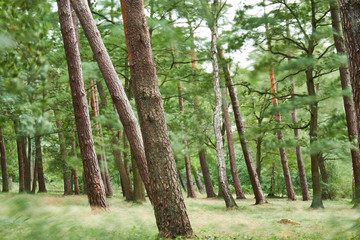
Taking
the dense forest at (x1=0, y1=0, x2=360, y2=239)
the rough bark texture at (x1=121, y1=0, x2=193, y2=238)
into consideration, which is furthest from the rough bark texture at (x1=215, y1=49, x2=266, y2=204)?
the rough bark texture at (x1=121, y1=0, x2=193, y2=238)

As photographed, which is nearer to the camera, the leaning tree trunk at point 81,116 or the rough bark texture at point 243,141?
the leaning tree trunk at point 81,116

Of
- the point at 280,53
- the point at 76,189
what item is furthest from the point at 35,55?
the point at 76,189

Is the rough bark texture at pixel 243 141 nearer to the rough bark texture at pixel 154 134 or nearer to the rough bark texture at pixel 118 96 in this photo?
the rough bark texture at pixel 118 96

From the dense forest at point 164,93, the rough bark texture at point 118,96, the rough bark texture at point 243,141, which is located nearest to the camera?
the dense forest at point 164,93

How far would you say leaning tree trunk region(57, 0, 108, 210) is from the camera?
764 centimetres

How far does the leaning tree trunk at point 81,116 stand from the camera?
301 inches

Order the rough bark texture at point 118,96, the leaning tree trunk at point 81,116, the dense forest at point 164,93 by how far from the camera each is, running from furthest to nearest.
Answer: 1. the leaning tree trunk at point 81,116
2. the rough bark texture at point 118,96
3. the dense forest at point 164,93

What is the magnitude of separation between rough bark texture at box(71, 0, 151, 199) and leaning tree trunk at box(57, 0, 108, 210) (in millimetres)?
643

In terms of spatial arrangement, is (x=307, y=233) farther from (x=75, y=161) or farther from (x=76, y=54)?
(x=75, y=161)

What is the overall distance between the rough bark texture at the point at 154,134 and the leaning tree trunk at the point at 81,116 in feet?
11.3

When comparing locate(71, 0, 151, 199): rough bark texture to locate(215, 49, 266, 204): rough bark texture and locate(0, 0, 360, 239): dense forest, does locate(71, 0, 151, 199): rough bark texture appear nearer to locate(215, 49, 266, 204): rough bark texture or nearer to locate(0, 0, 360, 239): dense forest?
locate(0, 0, 360, 239): dense forest

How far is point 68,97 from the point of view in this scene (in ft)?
41.9

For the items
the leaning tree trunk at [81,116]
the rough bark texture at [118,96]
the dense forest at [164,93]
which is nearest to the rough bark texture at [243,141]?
the dense forest at [164,93]

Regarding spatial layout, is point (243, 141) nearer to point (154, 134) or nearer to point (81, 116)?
point (81, 116)
